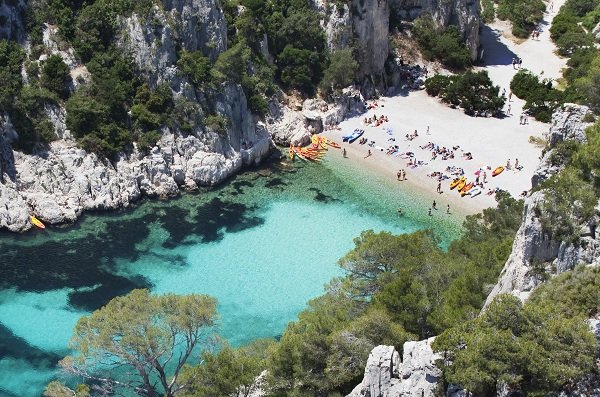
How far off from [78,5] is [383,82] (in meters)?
28.6

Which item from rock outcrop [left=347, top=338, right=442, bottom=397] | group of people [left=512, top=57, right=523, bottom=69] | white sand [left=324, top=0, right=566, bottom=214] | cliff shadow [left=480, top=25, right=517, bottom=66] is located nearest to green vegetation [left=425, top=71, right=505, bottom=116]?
white sand [left=324, top=0, right=566, bottom=214]

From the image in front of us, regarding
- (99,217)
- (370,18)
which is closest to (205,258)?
(99,217)

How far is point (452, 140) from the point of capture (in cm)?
6234

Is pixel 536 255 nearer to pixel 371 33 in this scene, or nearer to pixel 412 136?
pixel 412 136

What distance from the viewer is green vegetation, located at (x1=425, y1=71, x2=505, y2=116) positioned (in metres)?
66.9

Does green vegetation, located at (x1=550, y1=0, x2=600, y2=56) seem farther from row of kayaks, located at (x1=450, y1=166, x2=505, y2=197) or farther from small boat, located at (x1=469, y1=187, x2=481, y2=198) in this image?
small boat, located at (x1=469, y1=187, x2=481, y2=198)

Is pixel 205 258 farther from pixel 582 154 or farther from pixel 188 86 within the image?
pixel 582 154

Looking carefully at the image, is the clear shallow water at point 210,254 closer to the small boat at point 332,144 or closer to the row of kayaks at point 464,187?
the row of kayaks at point 464,187

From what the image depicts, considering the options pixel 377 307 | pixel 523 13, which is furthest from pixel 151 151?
pixel 523 13

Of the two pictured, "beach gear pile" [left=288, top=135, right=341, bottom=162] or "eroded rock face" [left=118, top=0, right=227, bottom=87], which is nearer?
"eroded rock face" [left=118, top=0, right=227, bottom=87]

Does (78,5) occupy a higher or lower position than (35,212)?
higher

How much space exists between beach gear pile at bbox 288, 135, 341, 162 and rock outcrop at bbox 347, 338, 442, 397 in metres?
38.6

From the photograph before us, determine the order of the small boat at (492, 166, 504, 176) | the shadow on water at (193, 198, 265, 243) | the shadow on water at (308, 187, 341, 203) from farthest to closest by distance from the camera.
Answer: the small boat at (492, 166, 504, 176) → the shadow on water at (308, 187, 341, 203) → the shadow on water at (193, 198, 265, 243)

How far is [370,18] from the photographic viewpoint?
226 ft
